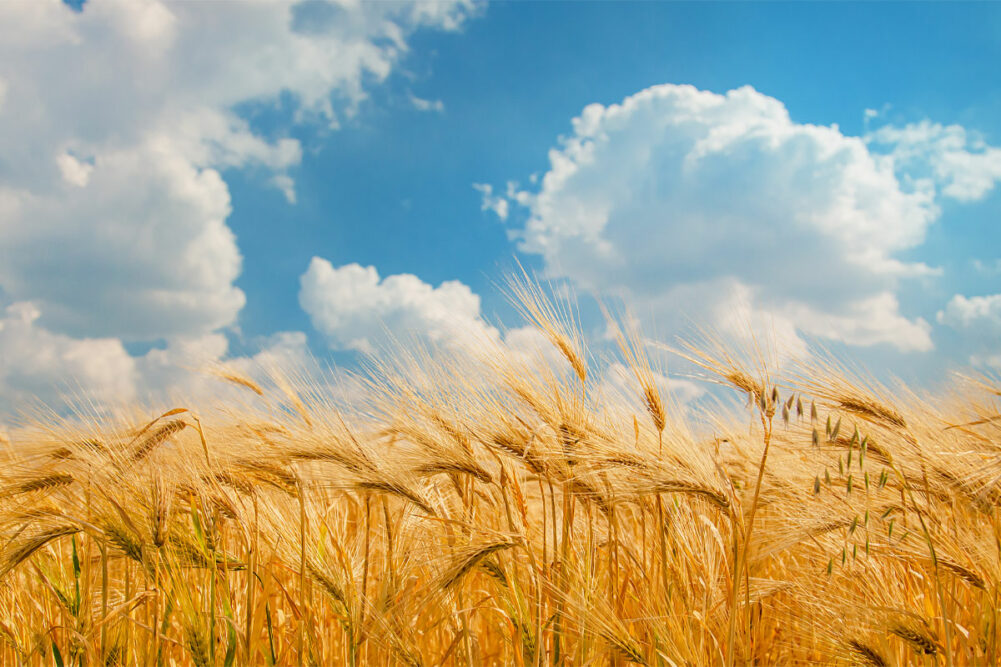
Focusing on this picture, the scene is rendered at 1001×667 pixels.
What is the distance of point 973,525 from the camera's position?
87.3 inches

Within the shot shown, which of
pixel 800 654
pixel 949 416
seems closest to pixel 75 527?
pixel 800 654

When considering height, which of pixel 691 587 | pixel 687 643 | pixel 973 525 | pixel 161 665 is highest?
pixel 973 525

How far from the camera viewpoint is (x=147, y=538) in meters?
1.93

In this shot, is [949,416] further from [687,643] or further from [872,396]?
[687,643]

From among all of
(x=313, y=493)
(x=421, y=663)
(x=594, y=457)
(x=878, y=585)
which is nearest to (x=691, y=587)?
(x=878, y=585)

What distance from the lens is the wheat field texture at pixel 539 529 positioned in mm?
1782

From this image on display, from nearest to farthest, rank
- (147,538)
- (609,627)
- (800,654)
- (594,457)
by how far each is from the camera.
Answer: (609,627) < (594,457) < (147,538) < (800,654)

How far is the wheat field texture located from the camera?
1.78m

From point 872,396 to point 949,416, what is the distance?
831 millimetres

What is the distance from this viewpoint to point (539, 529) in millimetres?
Answer: 2500

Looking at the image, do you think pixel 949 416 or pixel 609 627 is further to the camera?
pixel 949 416

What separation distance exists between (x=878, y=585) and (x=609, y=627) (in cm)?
101

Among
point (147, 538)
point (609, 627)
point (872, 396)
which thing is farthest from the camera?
point (872, 396)

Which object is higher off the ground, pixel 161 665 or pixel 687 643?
pixel 687 643
